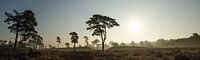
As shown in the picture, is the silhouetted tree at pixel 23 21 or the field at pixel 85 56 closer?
the field at pixel 85 56

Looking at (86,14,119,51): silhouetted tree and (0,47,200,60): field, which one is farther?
(86,14,119,51): silhouetted tree

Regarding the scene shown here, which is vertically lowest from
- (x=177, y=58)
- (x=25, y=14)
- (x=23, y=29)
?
(x=177, y=58)

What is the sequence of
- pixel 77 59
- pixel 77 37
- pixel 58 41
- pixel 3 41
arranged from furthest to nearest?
pixel 3 41 < pixel 58 41 < pixel 77 37 < pixel 77 59

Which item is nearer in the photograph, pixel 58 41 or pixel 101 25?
pixel 101 25

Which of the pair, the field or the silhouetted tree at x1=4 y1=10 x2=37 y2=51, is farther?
the silhouetted tree at x1=4 y1=10 x2=37 y2=51

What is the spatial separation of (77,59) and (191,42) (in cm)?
19180

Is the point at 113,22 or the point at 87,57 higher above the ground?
the point at 113,22

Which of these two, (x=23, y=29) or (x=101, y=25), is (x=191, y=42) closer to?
(x=101, y=25)

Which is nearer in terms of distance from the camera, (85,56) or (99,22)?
(85,56)

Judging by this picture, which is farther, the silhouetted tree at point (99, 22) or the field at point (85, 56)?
the silhouetted tree at point (99, 22)

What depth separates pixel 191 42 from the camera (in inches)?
7702

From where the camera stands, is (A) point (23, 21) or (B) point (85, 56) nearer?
(B) point (85, 56)

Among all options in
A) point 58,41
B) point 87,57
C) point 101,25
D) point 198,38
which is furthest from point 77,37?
point 198,38

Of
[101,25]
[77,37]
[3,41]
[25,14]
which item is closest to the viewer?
[25,14]
